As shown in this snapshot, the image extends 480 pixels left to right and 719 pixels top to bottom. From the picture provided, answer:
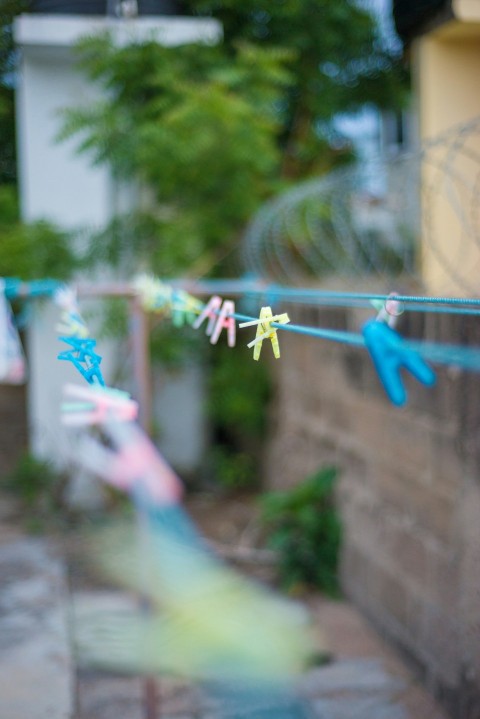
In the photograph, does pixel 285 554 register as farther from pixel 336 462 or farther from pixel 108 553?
pixel 108 553

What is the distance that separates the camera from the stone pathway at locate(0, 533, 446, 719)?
11.5ft

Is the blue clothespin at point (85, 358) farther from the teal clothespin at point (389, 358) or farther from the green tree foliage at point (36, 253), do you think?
the green tree foliage at point (36, 253)

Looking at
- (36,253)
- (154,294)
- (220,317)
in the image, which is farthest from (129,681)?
(36,253)

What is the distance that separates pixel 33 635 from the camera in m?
4.10

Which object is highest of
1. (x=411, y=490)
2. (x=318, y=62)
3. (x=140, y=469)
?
(x=318, y=62)

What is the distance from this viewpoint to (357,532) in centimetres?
463

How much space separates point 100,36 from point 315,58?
2.30m

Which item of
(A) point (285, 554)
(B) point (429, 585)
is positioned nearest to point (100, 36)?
(A) point (285, 554)

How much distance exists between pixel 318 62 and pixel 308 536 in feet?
14.0

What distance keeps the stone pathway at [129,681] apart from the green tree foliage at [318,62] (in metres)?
4.18

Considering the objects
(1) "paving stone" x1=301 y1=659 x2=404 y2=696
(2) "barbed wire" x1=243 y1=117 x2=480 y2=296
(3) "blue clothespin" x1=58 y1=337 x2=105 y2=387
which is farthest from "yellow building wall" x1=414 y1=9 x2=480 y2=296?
(3) "blue clothespin" x1=58 y1=337 x2=105 y2=387

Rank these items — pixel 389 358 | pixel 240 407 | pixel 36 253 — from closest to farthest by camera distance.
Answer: pixel 389 358 < pixel 36 253 < pixel 240 407

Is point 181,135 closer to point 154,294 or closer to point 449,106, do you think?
point 449,106

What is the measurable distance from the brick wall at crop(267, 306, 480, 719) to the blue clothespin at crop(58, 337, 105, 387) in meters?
1.81
